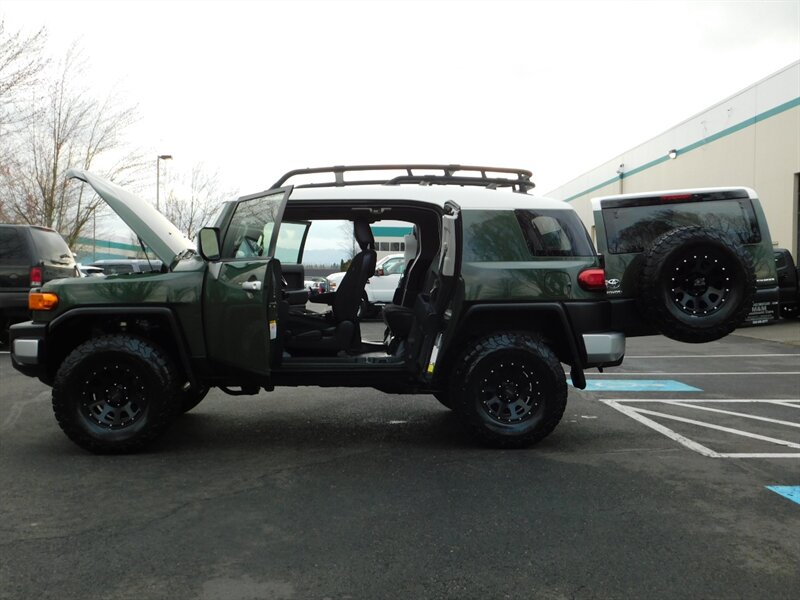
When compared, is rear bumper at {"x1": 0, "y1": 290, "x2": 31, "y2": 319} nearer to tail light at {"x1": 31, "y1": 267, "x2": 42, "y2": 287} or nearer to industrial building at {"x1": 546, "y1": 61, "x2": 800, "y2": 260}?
tail light at {"x1": 31, "y1": 267, "x2": 42, "y2": 287}

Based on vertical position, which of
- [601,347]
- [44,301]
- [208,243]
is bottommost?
[601,347]

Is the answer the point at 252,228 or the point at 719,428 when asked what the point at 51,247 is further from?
the point at 719,428

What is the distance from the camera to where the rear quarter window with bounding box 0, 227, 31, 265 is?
11602mm

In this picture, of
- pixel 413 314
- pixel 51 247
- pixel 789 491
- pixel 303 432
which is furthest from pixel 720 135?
pixel 789 491

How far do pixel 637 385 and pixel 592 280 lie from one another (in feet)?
12.9

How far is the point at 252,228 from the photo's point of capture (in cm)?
569

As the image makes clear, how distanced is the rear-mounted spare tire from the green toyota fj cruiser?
1 cm

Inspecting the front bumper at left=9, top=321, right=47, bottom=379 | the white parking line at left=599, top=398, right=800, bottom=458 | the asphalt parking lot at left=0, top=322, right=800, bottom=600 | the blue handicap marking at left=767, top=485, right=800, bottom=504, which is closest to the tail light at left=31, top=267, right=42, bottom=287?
the asphalt parking lot at left=0, top=322, right=800, bottom=600

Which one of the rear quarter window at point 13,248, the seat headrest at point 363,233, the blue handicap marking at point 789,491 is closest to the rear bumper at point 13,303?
A: the rear quarter window at point 13,248

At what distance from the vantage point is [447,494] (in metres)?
4.59

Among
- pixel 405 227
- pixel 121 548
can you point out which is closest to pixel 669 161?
pixel 405 227

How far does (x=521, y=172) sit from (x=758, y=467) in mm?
2928

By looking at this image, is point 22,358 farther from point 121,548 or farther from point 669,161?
point 669,161

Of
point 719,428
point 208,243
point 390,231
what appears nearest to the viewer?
point 208,243
